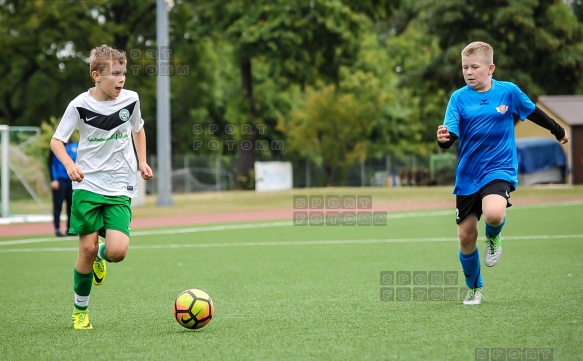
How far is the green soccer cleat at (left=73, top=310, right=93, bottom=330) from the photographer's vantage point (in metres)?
6.97

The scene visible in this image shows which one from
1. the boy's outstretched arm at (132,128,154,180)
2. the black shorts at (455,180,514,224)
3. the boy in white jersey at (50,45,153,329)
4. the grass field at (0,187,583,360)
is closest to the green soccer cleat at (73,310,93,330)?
the boy in white jersey at (50,45,153,329)

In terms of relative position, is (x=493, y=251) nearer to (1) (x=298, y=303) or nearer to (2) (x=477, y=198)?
(2) (x=477, y=198)

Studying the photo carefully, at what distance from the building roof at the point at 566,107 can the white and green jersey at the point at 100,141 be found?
36.5 meters

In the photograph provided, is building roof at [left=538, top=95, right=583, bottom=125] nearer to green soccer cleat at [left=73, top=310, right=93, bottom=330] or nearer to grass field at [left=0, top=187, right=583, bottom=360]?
grass field at [left=0, top=187, right=583, bottom=360]

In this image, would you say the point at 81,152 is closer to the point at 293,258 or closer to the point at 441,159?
the point at 293,258

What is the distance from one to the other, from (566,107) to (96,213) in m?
38.4

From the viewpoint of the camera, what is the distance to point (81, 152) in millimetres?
7203

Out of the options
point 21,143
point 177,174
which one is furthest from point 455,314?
point 177,174

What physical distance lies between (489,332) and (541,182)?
3748cm

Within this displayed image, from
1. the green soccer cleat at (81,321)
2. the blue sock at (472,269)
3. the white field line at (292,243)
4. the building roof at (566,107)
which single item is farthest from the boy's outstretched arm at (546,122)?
the building roof at (566,107)

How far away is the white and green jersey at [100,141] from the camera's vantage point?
7.12 metres

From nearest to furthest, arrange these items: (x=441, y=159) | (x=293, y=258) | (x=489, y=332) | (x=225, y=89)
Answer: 1. (x=489, y=332)
2. (x=293, y=258)
3. (x=441, y=159)
4. (x=225, y=89)

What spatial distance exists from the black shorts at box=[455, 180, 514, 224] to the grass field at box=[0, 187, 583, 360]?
81 cm

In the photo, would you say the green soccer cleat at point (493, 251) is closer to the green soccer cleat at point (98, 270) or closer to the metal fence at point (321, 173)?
the green soccer cleat at point (98, 270)
